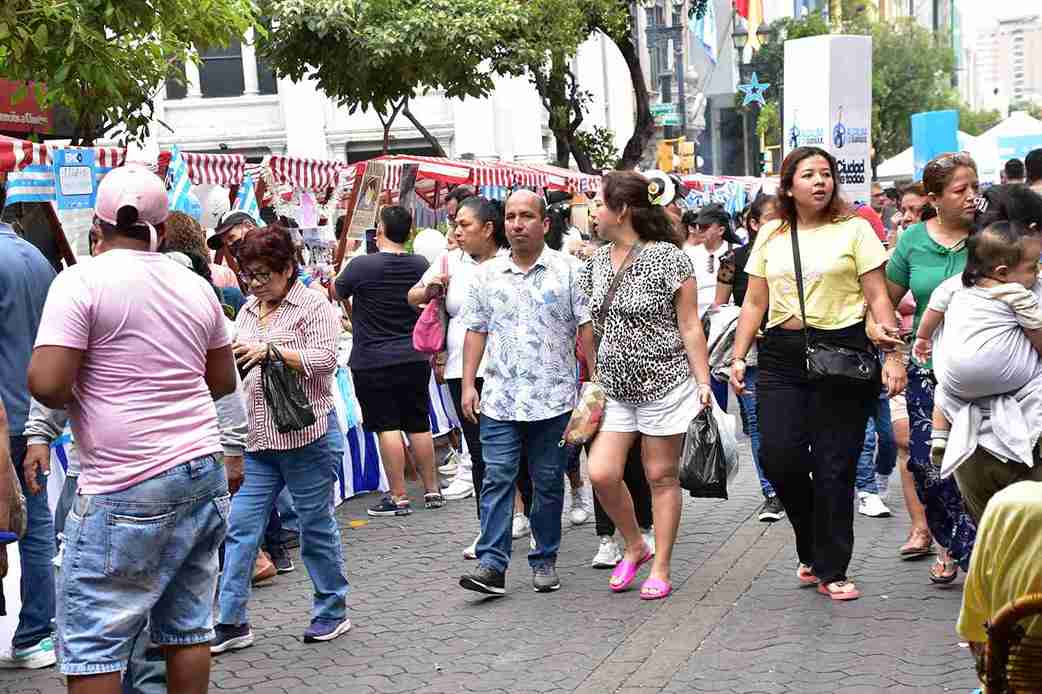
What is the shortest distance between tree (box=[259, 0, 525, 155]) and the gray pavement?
1362 cm

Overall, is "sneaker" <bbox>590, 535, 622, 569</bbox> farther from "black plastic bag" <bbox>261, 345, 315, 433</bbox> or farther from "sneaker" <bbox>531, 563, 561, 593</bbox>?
"black plastic bag" <bbox>261, 345, 315, 433</bbox>

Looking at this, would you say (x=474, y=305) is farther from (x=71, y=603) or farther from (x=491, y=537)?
(x=71, y=603)

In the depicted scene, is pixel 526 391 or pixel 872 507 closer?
pixel 526 391

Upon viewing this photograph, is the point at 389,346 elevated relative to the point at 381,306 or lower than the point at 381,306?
lower

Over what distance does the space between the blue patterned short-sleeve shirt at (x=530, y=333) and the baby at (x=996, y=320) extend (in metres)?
1.96

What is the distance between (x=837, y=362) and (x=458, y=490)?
13.9 feet

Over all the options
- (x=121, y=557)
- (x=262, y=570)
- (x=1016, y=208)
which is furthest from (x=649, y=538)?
(x=121, y=557)

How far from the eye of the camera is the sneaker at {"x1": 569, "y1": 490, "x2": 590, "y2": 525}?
904cm

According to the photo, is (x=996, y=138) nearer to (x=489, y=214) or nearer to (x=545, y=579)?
(x=489, y=214)

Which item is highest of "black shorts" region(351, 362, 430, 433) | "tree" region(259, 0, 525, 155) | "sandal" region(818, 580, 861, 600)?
"tree" region(259, 0, 525, 155)

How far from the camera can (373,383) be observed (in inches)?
374

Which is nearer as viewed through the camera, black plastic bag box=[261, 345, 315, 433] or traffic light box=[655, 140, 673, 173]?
black plastic bag box=[261, 345, 315, 433]

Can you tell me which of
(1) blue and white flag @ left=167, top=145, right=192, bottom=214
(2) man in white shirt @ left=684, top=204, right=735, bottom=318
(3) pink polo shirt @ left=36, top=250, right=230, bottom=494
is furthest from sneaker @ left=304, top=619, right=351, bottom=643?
(2) man in white shirt @ left=684, top=204, right=735, bottom=318

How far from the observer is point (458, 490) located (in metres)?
10.2
